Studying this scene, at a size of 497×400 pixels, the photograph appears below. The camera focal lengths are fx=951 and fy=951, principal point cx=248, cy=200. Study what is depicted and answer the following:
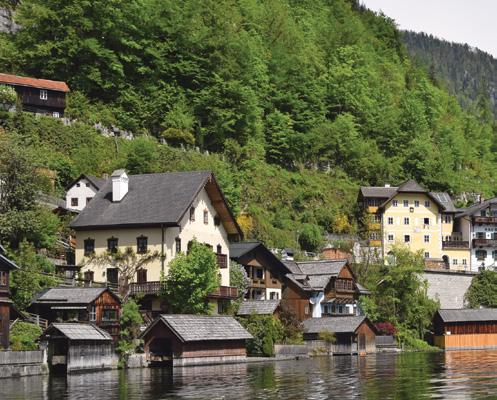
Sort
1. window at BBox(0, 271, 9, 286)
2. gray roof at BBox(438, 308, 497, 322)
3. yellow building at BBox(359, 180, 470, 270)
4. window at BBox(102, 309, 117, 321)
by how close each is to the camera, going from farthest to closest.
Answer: yellow building at BBox(359, 180, 470, 270) → gray roof at BBox(438, 308, 497, 322) → window at BBox(102, 309, 117, 321) → window at BBox(0, 271, 9, 286)

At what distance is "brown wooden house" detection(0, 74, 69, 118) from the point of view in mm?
99000

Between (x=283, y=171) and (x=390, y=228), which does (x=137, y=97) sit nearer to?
(x=283, y=171)

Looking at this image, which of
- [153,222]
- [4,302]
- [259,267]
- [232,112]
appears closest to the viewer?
[4,302]

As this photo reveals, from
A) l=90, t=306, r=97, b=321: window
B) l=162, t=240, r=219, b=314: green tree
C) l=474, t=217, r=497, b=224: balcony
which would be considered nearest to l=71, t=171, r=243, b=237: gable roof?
l=162, t=240, r=219, b=314: green tree

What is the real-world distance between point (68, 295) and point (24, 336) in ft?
16.9

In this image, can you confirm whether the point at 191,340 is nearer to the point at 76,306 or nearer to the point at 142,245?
the point at 76,306

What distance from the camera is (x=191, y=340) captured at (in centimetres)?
6338

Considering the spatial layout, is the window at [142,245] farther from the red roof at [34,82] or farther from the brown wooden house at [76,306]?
the red roof at [34,82]

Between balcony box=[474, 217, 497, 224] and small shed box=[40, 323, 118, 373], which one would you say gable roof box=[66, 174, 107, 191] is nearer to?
small shed box=[40, 323, 118, 373]

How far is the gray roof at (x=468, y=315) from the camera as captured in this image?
98.9m

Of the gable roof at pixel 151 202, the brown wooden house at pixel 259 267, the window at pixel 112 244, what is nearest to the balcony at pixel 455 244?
the brown wooden house at pixel 259 267

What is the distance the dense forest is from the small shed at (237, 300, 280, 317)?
19.4 metres

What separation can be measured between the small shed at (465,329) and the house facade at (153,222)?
104ft

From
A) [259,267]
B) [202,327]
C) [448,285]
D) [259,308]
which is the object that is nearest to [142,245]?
[202,327]
